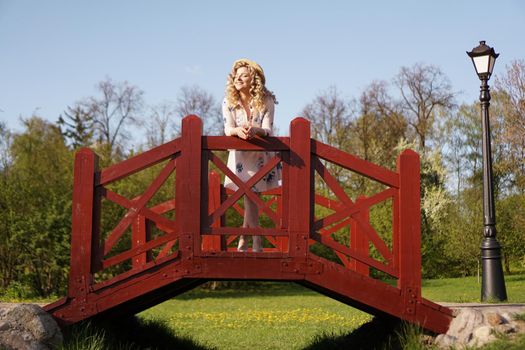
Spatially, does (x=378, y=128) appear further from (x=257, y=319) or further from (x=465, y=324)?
(x=465, y=324)

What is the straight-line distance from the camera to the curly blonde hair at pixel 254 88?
719 centimetres

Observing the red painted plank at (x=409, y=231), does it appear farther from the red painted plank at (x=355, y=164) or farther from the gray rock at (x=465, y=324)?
the gray rock at (x=465, y=324)

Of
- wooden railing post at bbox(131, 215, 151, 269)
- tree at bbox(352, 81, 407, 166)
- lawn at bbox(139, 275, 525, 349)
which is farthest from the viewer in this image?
tree at bbox(352, 81, 407, 166)

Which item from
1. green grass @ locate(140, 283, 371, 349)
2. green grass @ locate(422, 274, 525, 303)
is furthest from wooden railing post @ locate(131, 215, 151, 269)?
green grass @ locate(422, 274, 525, 303)

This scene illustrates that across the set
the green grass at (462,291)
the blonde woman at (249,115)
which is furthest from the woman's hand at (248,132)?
the green grass at (462,291)

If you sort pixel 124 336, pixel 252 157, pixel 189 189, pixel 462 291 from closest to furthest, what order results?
pixel 189 189 < pixel 252 157 < pixel 124 336 < pixel 462 291

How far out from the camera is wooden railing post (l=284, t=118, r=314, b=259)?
6512 millimetres

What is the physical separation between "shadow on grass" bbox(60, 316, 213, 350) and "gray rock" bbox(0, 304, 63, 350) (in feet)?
0.52

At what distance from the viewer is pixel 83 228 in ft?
21.8

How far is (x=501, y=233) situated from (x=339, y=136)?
1188cm

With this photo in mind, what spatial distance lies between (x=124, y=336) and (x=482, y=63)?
6.58 m

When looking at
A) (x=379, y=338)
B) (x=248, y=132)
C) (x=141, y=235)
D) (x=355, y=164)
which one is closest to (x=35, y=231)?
(x=141, y=235)

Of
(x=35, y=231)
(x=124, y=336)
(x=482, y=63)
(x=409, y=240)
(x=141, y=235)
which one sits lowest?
(x=124, y=336)

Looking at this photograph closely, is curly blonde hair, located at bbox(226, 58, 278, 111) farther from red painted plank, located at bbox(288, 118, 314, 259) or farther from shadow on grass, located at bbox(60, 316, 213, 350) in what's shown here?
shadow on grass, located at bbox(60, 316, 213, 350)
